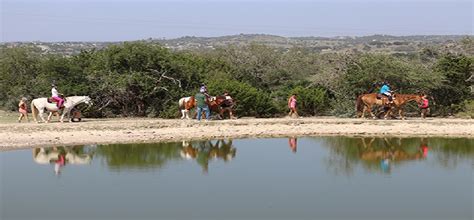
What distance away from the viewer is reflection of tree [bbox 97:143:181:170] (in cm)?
1820

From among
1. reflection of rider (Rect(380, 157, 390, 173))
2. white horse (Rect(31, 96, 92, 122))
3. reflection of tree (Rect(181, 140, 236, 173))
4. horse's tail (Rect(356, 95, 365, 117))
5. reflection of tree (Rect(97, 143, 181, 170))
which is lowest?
reflection of tree (Rect(181, 140, 236, 173))

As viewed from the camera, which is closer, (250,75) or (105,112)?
(105,112)

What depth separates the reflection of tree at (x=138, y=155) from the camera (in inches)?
717

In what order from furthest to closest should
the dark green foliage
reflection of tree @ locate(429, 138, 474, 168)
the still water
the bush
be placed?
the dark green foliage, the bush, reflection of tree @ locate(429, 138, 474, 168), the still water

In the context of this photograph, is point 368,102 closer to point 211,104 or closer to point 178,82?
point 211,104

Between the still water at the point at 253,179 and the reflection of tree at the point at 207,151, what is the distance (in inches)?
1.1

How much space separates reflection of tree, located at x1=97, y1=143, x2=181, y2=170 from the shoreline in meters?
0.86

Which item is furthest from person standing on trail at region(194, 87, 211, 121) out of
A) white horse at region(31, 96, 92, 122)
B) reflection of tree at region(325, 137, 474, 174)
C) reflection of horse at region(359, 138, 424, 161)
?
reflection of horse at region(359, 138, 424, 161)

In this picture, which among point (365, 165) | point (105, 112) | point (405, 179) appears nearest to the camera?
point (405, 179)

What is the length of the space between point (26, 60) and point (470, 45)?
93.9 ft

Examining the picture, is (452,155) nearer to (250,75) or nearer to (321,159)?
(321,159)

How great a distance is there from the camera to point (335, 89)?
30.9 meters

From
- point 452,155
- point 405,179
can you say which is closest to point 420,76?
point 452,155

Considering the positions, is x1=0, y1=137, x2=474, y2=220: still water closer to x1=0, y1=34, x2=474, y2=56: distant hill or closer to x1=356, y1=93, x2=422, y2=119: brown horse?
x1=356, y1=93, x2=422, y2=119: brown horse
